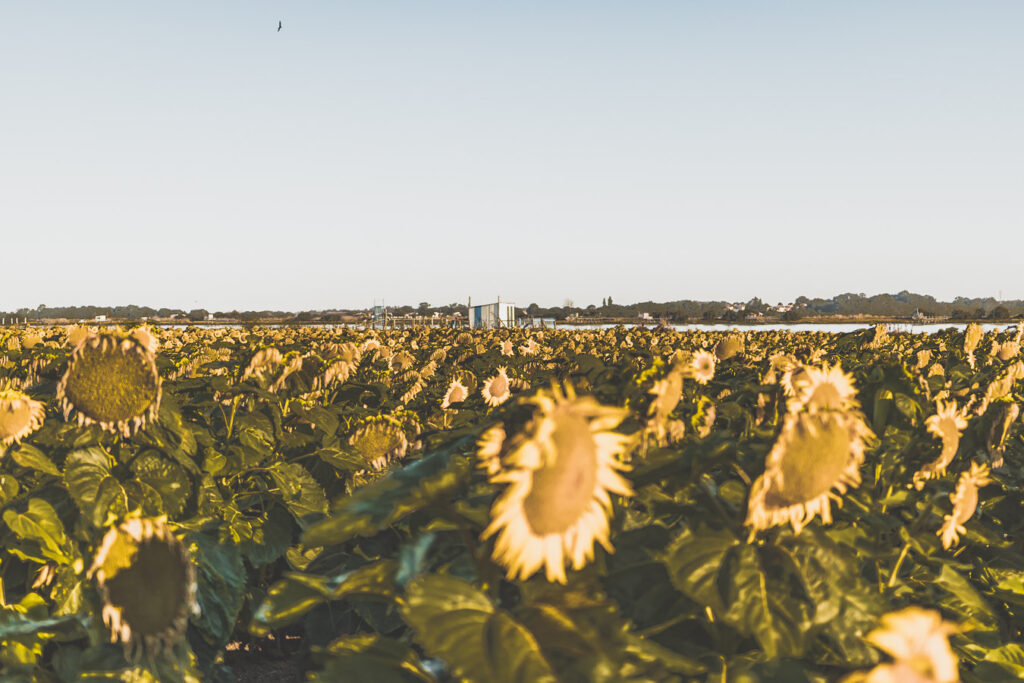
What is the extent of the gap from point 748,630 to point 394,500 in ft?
2.28

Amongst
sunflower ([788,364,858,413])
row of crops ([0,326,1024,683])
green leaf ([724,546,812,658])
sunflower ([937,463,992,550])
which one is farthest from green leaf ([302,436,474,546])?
sunflower ([937,463,992,550])

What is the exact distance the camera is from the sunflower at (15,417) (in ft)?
11.1

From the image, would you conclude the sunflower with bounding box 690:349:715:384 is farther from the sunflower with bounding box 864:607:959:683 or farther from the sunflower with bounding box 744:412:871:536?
the sunflower with bounding box 864:607:959:683

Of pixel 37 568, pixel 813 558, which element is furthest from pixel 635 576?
pixel 37 568

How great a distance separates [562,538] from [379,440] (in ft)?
12.3

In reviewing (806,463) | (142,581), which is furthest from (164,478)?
(806,463)

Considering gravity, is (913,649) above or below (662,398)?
below

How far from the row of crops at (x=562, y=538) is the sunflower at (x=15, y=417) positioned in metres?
0.01

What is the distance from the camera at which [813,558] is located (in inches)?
57.6

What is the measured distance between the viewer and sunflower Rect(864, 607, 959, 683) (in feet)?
2.78

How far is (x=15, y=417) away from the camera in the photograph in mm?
3402

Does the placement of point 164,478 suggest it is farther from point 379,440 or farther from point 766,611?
point 766,611

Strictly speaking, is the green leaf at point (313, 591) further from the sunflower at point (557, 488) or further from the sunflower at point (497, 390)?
the sunflower at point (497, 390)

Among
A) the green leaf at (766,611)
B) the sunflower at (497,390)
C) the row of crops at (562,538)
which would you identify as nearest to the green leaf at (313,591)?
the row of crops at (562,538)
